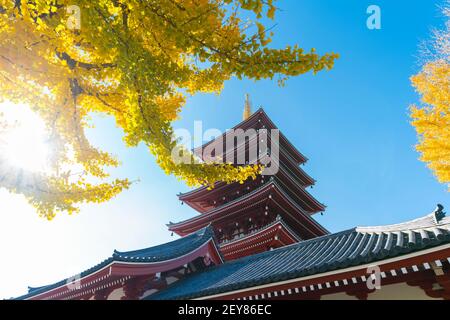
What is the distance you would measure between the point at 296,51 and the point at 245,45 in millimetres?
524

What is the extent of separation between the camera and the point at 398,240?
5301 millimetres

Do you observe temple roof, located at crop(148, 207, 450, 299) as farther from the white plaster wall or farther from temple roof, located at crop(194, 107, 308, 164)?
temple roof, located at crop(194, 107, 308, 164)

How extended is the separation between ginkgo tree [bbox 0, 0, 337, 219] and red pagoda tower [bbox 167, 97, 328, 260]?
25.6ft

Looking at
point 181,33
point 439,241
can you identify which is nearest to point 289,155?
point 439,241

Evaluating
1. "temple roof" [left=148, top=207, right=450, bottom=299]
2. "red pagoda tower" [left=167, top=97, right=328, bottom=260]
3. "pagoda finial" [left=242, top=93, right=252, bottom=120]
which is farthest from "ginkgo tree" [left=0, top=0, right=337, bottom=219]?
"pagoda finial" [left=242, top=93, right=252, bottom=120]

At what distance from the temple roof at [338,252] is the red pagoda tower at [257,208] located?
12.2ft

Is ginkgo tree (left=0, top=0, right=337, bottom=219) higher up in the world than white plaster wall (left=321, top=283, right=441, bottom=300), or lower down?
higher up

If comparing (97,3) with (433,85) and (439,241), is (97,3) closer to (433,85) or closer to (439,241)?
(439,241)

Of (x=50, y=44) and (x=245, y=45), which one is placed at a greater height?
(x=50, y=44)

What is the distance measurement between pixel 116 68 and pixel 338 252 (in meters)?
5.38

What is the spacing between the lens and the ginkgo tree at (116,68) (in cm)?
Result: 288

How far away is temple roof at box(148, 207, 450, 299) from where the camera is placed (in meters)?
4.00

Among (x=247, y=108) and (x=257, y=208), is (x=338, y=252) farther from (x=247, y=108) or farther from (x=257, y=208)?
(x=247, y=108)

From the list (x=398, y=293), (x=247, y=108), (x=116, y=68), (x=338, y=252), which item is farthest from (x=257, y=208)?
(x=247, y=108)
